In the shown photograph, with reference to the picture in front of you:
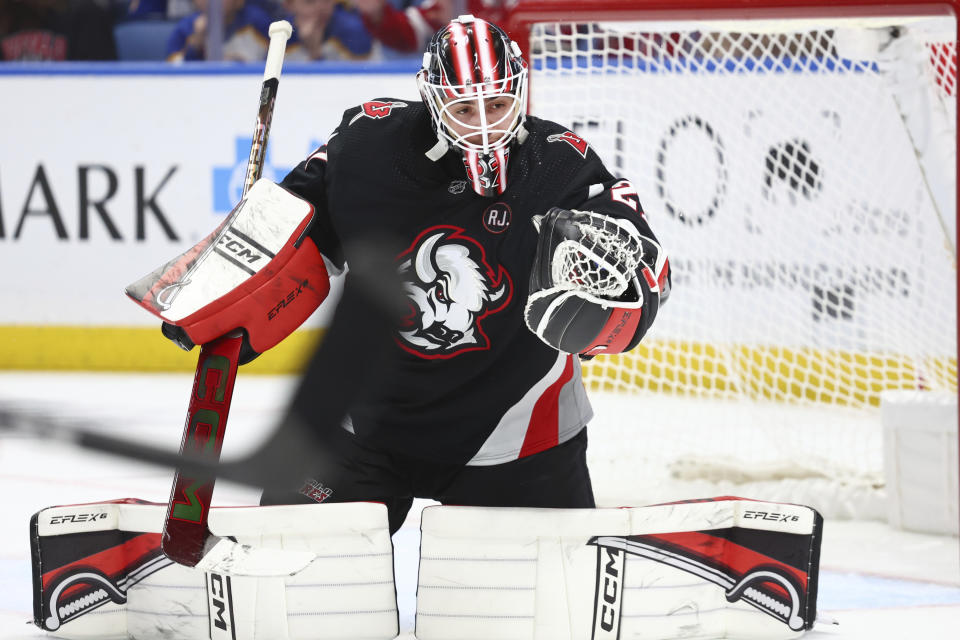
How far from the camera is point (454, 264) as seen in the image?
214cm

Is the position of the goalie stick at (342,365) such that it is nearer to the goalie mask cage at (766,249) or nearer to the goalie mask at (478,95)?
the goalie mask at (478,95)

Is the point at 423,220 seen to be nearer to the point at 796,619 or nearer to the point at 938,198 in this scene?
the point at 796,619

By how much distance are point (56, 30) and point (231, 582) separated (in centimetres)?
399

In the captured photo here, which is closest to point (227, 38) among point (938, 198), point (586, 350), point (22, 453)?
point (22, 453)

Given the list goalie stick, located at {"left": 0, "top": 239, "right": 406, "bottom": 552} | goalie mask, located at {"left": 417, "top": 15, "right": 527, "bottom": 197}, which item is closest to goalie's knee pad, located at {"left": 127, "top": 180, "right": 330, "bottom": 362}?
goalie stick, located at {"left": 0, "top": 239, "right": 406, "bottom": 552}

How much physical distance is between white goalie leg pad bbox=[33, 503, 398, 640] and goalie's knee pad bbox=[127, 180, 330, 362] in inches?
11.8

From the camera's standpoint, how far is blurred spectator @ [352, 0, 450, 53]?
531 cm

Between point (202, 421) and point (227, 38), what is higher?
point (227, 38)

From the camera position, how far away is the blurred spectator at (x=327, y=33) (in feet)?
17.4

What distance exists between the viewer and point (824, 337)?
13.6 feet

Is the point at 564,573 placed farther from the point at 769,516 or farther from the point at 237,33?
the point at 237,33

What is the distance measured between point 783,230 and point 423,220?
2.21 meters

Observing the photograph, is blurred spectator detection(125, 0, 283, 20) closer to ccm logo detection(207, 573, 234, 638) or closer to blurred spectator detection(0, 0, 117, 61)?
blurred spectator detection(0, 0, 117, 61)

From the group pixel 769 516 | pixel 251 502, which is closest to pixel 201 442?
pixel 769 516
